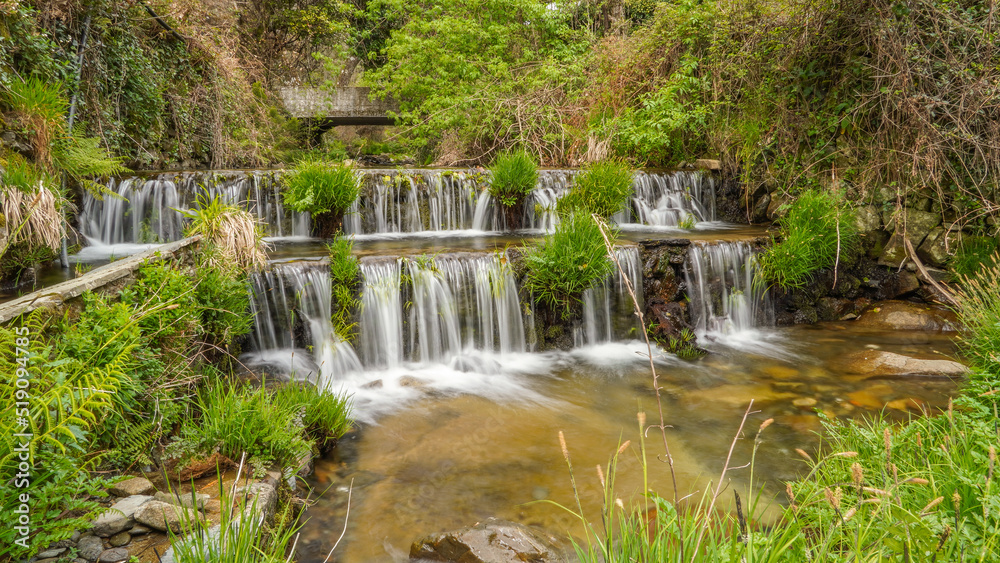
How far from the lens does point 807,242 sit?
288 inches

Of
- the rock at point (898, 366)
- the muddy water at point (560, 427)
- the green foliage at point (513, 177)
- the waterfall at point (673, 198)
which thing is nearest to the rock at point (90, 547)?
the muddy water at point (560, 427)

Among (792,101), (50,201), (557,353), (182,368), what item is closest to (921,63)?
(792,101)

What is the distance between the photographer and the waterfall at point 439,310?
5992 mm

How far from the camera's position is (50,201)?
4.88 metres

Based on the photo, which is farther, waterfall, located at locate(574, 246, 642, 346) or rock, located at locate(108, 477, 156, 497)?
waterfall, located at locate(574, 246, 642, 346)

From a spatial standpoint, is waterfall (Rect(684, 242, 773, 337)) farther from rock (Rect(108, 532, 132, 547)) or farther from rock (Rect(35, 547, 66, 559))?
rock (Rect(35, 547, 66, 559))

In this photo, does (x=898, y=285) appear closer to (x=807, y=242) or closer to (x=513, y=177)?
(x=807, y=242)

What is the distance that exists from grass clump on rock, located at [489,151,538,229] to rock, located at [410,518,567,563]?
5.91 meters

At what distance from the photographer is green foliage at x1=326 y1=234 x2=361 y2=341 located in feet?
18.9

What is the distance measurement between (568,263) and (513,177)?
249 centimetres

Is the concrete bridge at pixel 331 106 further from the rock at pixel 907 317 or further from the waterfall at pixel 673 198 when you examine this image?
the rock at pixel 907 317

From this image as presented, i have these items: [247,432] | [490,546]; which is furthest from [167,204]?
[490,546]

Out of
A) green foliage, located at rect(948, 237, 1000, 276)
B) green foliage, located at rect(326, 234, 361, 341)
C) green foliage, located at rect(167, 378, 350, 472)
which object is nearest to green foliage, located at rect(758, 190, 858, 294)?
green foliage, located at rect(948, 237, 1000, 276)

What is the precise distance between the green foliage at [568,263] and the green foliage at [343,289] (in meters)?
1.99
